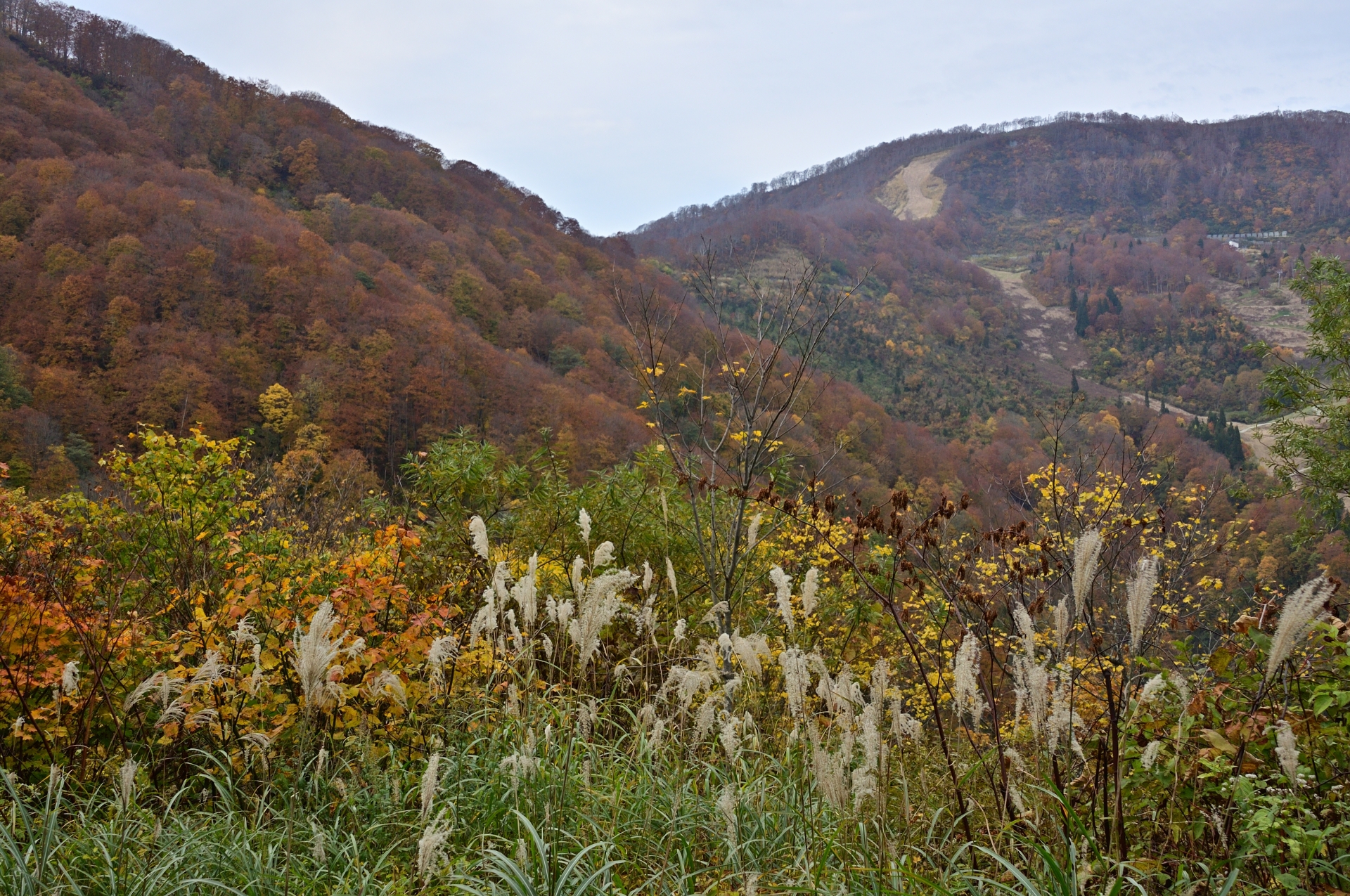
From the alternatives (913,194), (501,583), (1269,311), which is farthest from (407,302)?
(913,194)

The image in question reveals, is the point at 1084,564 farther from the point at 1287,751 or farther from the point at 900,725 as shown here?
the point at 900,725

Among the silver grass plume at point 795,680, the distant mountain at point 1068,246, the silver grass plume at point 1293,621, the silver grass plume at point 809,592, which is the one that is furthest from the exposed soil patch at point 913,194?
the silver grass plume at point 1293,621

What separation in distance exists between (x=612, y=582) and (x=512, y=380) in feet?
123

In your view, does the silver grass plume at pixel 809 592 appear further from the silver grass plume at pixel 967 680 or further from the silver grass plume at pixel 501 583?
the silver grass plume at pixel 501 583

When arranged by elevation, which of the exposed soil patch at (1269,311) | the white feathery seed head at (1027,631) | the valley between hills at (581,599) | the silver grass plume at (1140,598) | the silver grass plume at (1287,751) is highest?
the exposed soil patch at (1269,311)

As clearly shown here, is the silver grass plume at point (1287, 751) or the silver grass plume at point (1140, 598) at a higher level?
the silver grass plume at point (1140, 598)

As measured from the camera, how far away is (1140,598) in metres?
1.57

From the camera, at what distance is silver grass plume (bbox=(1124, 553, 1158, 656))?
1.49m

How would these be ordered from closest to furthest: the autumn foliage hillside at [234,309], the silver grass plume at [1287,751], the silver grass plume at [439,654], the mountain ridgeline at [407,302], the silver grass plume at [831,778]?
the silver grass plume at [1287,751], the silver grass plume at [831,778], the silver grass plume at [439,654], the mountain ridgeline at [407,302], the autumn foliage hillside at [234,309]

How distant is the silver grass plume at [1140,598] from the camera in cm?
149

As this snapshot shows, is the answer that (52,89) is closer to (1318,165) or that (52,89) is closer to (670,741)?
(670,741)

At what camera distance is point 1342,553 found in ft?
78.2

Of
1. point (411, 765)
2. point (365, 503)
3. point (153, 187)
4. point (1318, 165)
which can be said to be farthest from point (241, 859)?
point (1318, 165)

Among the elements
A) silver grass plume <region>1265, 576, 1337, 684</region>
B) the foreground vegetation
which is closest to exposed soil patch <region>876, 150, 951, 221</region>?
the foreground vegetation
